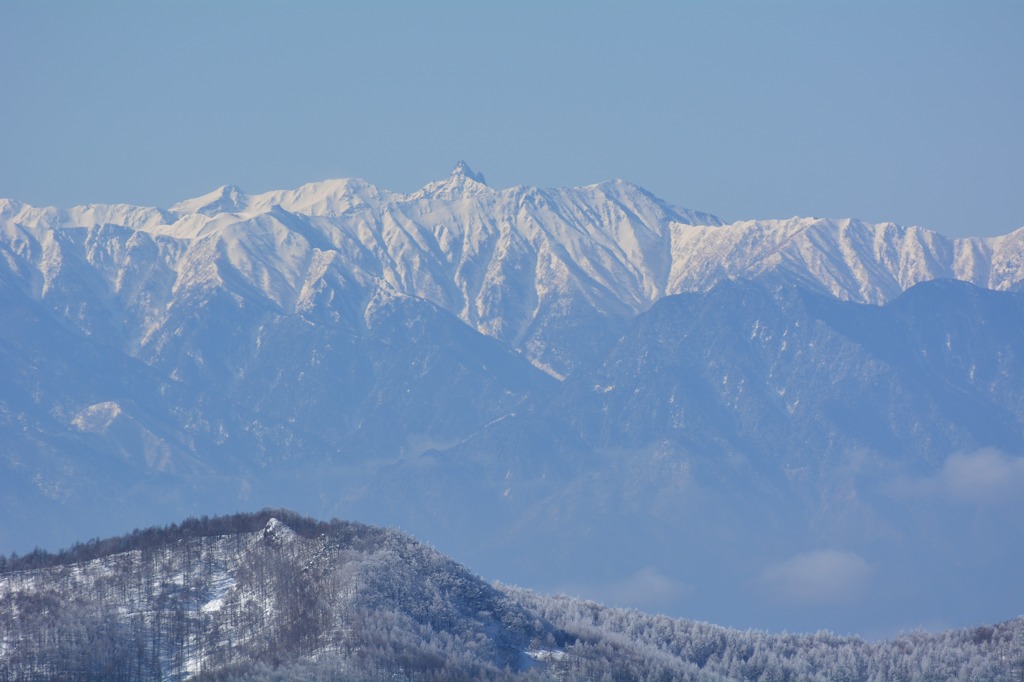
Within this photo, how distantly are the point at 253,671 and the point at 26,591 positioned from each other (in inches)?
1400

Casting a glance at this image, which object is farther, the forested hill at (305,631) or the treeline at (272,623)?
the forested hill at (305,631)

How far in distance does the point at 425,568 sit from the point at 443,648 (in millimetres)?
18159

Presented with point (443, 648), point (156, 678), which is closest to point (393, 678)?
point (443, 648)

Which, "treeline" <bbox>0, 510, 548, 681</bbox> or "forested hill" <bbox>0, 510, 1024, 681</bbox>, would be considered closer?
"treeline" <bbox>0, 510, 548, 681</bbox>

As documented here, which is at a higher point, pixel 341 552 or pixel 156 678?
pixel 341 552

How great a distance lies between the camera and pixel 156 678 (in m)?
179

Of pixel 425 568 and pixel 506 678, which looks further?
pixel 425 568

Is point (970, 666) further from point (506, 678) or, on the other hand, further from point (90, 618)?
point (90, 618)

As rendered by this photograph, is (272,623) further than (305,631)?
Yes

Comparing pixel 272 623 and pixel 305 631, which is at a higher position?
pixel 272 623

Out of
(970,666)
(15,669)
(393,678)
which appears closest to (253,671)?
(393,678)

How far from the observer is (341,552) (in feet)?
650

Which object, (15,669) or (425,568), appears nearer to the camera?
(15,669)

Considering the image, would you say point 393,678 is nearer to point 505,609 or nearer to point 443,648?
point 443,648
